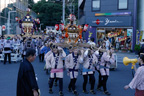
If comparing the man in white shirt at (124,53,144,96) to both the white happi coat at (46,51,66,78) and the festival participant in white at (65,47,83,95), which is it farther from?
the white happi coat at (46,51,66,78)

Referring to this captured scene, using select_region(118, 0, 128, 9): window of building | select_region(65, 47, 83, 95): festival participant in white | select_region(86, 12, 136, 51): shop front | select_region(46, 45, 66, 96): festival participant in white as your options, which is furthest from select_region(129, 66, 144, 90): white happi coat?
select_region(118, 0, 128, 9): window of building

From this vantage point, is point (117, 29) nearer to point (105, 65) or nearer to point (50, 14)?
point (105, 65)

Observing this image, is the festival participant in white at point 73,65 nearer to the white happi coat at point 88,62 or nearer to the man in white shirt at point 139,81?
the white happi coat at point 88,62

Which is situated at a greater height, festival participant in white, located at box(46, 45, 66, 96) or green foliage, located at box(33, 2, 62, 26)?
green foliage, located at box(33, 2, 62, 26)

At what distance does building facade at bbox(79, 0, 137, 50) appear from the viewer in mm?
22344

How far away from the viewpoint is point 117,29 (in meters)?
23.2

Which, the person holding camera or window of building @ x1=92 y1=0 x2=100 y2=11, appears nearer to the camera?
the person holding camera

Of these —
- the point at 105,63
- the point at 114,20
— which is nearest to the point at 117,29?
the point at 114,20

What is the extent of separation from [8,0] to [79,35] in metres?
30.7

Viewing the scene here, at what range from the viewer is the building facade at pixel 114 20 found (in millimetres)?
22344

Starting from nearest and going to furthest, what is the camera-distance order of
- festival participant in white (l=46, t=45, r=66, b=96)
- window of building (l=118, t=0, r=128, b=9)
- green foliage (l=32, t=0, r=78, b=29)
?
festival participant in white (l=46, t=45, r=66, b=96)
window of building (l=118, t=0, r=128, b=9)
green foliage (l=32, t=0, r=78, b=29)

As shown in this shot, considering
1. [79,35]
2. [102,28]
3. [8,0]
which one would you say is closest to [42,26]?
[8,0]

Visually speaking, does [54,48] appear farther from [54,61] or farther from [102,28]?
[102,28]

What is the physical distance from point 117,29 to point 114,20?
3.53ft
